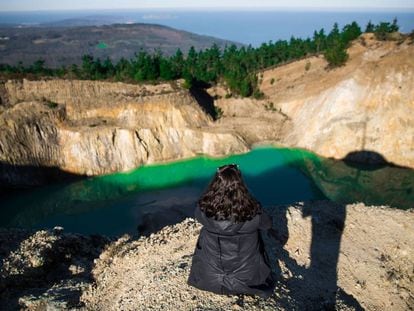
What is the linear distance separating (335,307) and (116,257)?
7.50 metres

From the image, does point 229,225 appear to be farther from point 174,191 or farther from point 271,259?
point 174,191

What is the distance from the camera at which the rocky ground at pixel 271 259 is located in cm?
941

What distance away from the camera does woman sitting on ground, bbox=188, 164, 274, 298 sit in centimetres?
596

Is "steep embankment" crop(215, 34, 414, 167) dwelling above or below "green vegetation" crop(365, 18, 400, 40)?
below

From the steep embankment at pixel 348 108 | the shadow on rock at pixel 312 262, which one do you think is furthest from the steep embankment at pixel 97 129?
the shadow on rock at pixel 312 262

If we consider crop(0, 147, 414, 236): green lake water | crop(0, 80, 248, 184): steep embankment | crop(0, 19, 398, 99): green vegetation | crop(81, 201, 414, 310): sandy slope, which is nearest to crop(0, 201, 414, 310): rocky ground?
crop(81, 201, 414, 310): sandy slope

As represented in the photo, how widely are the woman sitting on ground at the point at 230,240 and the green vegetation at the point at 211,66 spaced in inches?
1246

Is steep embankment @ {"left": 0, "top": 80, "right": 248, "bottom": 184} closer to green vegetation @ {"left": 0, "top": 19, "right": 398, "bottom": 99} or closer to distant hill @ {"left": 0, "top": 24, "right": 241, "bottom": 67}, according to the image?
green vegetation @ {"left": 0, "top": 19, "right": 398, "bottom": 99}

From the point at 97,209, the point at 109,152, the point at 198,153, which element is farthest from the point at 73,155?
the point at 198,153

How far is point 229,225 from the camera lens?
602 centimetres

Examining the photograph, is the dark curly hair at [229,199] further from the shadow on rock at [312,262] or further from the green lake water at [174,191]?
the green lake water at [174,191]

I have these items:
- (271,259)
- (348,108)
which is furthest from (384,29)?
(271,259)

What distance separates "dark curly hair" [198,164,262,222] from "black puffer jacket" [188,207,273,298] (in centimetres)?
12

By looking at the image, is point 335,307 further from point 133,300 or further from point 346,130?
point 346,130
